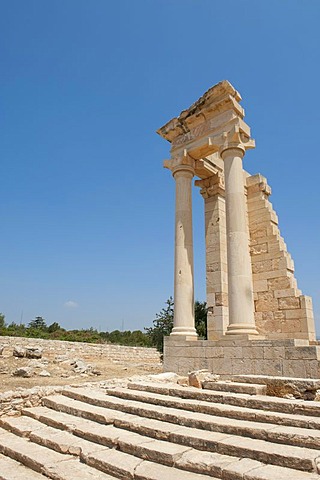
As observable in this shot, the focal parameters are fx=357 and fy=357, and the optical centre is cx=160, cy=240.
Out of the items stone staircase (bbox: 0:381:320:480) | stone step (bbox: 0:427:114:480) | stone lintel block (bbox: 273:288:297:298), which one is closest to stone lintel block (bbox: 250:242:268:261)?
stone lintel block (bbox: 273:288:297:298)

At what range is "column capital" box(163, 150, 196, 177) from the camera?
15072 millimetres

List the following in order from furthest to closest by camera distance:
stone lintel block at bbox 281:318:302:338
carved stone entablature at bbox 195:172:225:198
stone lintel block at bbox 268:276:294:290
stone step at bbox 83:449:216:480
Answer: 1. carved stone entablature at bbox 195:172:225:198
2. stone lintel block at bbox 268:276:294:290
3. stone lintel block at bbox 281:318:302:338
4. stone step at bbox 83:449:216:480

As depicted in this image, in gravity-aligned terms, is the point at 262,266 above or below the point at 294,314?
above

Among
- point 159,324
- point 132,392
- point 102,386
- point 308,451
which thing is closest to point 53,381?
point 102,386

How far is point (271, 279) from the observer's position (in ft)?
47.0

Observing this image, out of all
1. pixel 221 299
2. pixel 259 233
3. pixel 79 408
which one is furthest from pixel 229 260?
pixel 79 408

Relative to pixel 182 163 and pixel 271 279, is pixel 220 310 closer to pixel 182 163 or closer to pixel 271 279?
pixel 271 279

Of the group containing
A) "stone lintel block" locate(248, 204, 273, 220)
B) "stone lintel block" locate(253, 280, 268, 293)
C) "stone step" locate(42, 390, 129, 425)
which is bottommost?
"stone step" locate(42, 390, 129, 425)

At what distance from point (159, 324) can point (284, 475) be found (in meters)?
27.9

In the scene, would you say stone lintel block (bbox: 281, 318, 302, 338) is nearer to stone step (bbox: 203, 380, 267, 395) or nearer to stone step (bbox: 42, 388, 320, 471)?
stone step (bbox: 203, 380, 267, 395)

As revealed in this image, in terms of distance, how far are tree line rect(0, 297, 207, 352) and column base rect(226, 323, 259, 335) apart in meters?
13.8

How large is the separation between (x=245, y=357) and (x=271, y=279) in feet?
15.1

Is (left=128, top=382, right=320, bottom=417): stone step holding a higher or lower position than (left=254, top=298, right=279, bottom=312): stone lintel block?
lower

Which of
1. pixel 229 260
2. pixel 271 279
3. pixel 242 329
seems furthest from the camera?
pixel 271 279
